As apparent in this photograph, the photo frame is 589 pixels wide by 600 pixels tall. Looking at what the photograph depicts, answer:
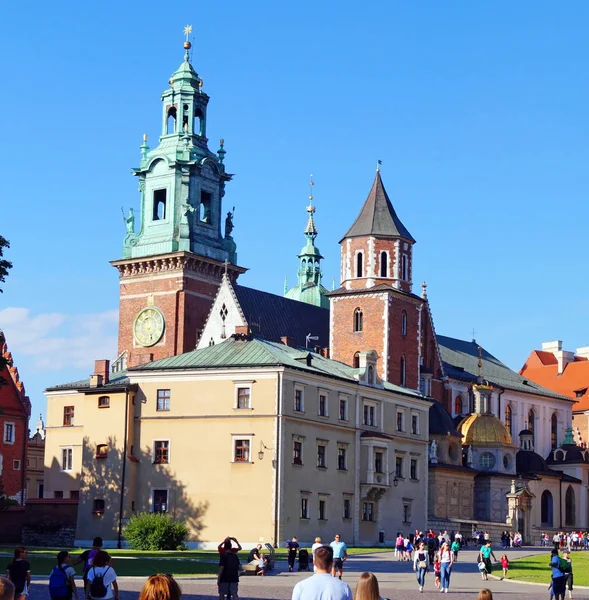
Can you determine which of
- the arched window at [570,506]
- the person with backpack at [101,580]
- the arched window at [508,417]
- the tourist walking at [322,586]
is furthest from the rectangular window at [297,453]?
the tourist walking at [322,586]

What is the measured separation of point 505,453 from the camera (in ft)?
309

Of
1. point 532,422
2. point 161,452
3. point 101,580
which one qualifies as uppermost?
point 532,422

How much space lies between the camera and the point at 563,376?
429 feet

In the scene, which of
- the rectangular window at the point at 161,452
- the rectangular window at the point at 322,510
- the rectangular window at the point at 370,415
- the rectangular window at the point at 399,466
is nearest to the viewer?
the rectangular window at the point at 161,452

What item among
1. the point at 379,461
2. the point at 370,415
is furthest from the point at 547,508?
the point at 370,415

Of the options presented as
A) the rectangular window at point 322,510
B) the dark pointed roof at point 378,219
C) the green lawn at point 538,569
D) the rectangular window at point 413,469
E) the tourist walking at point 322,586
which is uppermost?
the dark pointed roof at point 378,219

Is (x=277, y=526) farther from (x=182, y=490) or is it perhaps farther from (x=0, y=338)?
(x=0, y=338)

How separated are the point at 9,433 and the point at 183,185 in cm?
2105

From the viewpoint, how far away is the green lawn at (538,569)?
45.2 metres

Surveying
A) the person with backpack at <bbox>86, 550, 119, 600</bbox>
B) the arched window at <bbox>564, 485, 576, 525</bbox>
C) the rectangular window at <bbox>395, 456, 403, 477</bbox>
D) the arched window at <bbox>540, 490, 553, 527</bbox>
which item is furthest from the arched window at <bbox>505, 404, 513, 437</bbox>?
the person with backpack at <bbox>86, 550, 119, 600</bbox>

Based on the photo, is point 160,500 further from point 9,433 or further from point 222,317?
point 9,433

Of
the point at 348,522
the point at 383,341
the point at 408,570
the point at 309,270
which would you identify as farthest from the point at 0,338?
the point at 309,270

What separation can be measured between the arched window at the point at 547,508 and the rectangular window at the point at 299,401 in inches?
1456

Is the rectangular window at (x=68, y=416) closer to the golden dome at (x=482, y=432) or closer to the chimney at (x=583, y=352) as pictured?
the golden dome at (x=482, y=432)
